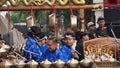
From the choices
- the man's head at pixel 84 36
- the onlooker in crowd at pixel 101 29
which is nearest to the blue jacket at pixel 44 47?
the man's head at pixel 84 36

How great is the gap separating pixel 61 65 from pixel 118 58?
1016mm

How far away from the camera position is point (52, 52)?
23.4ft

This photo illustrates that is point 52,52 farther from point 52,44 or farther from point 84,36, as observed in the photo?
point 84,36

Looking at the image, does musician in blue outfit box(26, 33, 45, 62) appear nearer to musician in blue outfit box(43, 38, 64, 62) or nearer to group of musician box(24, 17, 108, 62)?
group of musician box(24, 17, 108, 62)

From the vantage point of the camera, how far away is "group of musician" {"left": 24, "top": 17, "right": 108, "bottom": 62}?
7.11 meters

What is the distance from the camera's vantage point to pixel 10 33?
35.9 feet

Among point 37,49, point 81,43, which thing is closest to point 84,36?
point 81,43

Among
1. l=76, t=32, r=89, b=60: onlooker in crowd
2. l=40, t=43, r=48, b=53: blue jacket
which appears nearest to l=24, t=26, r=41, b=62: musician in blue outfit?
l=40, t=43, r=48, b=53: blue jacket

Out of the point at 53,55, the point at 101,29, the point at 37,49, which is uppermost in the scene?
the point at 53,55

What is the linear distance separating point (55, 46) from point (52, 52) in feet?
0.33

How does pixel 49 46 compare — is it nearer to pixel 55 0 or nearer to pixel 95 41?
pixel 95 41

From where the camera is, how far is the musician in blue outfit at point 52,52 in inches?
277

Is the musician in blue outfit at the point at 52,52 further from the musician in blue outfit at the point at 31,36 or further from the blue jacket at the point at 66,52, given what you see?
the musician in blue outfit at the point at 31,36

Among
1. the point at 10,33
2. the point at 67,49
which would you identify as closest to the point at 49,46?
the point at 67,49
